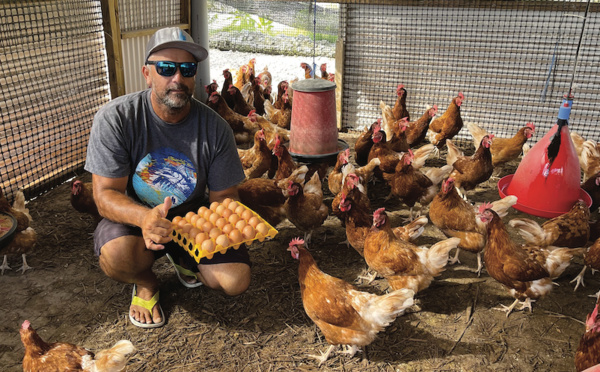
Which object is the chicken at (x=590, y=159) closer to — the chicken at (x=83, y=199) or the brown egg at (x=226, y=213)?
the brown egg at (x=226, y=213)

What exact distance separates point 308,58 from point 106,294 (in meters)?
9.40

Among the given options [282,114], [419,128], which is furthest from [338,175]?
[282,114]

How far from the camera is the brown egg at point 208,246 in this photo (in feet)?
7.97

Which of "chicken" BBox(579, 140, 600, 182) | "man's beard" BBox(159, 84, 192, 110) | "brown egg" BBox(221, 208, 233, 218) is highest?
"man's beard" BBox(159, 84, 192, 110)

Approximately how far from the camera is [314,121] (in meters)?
4.76

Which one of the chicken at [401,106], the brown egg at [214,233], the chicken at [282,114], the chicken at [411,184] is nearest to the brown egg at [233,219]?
the brown egg at [214,233]

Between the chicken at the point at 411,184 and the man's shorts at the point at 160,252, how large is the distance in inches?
77.9

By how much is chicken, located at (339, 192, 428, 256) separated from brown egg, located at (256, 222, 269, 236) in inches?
35.6

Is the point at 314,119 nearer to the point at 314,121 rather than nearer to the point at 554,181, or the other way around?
the point at 314,121

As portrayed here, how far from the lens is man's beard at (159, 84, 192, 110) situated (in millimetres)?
2662

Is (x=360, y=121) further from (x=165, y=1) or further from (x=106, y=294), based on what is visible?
(x=106, y=294)

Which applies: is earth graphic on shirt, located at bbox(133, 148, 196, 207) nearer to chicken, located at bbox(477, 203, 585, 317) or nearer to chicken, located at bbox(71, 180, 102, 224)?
chicken, located at bbox(71, 180, 102, 224)

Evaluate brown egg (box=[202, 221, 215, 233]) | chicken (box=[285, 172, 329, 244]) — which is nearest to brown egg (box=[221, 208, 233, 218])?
brown egg (box=[202, 221, 215, 233])

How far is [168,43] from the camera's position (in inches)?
103
